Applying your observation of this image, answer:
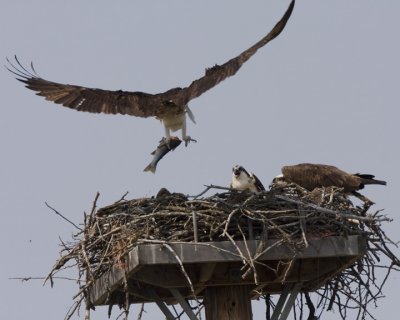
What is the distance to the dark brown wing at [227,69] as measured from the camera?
360 inches

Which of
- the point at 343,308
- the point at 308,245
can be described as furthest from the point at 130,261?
the point at 343,308

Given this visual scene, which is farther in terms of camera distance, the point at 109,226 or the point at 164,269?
the point at 109,226

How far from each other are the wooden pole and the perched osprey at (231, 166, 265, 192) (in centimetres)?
248

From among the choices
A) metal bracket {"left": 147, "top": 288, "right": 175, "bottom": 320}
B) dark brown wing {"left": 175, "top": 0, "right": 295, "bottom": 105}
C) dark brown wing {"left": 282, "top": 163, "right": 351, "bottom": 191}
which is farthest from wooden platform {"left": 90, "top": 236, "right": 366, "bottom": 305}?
dark brown wing {"left": 282, "top": 163, "right": 351, "bottom": 191}

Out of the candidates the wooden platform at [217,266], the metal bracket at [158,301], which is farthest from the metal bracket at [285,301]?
the metal bracket at [158,301]

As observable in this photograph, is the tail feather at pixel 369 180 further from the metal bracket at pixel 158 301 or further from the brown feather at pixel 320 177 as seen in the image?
the metal bracket at pixel 158 301

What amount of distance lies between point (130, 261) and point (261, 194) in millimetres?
1778

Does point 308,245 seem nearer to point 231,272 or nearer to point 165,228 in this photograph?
point 231,272

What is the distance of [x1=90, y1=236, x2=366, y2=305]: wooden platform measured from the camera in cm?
739

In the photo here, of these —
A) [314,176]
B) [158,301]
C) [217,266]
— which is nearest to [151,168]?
[314,176]

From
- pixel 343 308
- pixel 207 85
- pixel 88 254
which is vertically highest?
pixel 207 85

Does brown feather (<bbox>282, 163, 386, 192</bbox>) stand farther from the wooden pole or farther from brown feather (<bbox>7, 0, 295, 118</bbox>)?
the wooden pole

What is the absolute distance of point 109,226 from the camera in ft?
28.3

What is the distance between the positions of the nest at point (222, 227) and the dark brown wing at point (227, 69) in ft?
3.51
